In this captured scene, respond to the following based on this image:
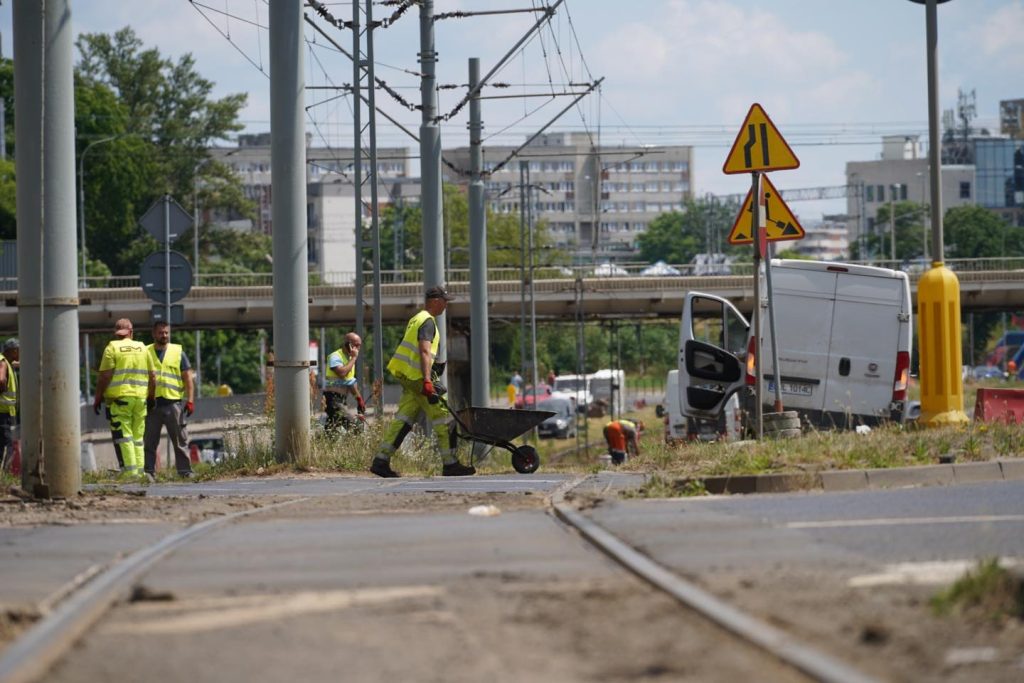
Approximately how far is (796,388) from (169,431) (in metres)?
10.3

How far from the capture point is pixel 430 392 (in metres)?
15.9

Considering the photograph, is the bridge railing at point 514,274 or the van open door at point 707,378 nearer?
the van open door at point 707,378

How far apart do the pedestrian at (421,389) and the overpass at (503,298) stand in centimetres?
4500

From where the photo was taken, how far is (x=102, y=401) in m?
18.5

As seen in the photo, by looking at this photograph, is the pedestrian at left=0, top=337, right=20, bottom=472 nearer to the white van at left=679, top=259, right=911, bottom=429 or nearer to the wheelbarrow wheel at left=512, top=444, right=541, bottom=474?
the wheelbarrow wheel at left=512, top=444, right=541, bottom=474

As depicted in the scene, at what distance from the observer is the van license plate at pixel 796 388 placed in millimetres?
25516

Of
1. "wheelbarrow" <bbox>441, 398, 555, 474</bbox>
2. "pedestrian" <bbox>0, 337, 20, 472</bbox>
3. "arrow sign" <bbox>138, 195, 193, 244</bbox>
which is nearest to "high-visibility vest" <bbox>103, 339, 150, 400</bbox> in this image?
"pedestrian" <bbox>0, 337, 20, 472</bbox>

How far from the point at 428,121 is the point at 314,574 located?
67.2 ft

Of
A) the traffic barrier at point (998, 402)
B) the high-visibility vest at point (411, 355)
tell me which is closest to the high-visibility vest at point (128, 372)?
the high-visibility vest at point (411, 355)

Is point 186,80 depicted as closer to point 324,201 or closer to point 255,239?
point 255,239

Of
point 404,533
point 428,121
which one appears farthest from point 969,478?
point 428,121

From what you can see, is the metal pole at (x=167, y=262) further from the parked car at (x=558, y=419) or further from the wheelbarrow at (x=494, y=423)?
the parked car at (x=558, y=419)

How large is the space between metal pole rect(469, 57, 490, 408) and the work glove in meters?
13.9

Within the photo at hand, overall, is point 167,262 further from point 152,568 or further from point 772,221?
point 152,568
